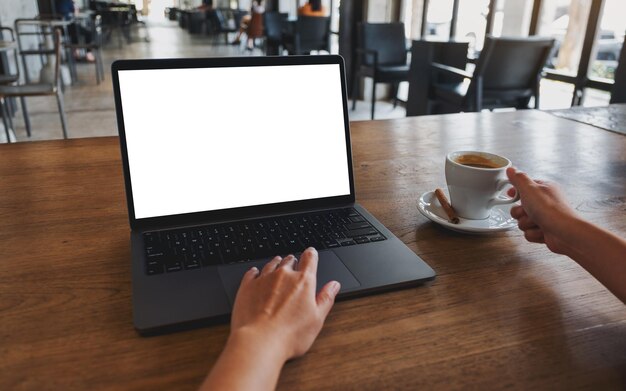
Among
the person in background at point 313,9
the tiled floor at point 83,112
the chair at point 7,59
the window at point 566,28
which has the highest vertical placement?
the person in background at point 313,9

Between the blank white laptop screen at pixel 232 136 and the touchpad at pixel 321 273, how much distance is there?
13 centimetres

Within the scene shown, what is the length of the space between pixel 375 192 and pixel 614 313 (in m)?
0.41

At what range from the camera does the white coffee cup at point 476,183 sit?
65cm

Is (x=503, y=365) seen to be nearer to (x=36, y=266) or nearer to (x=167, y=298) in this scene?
(x=167, y=298)

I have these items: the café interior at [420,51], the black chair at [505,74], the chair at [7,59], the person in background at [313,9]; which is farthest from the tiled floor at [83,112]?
the black chair at [505,74]

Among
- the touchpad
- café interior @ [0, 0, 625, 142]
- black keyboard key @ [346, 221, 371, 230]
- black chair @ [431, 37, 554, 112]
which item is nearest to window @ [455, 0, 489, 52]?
café interior @ [0, 0, 625, 142]

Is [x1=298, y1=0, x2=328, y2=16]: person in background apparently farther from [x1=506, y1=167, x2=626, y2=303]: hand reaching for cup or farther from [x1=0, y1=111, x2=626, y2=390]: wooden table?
[x1=506, y1=167, x2=626, y2=303]: hand reaching for cup

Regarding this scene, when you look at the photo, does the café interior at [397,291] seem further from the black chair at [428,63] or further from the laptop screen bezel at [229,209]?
the black chair at [428,63]

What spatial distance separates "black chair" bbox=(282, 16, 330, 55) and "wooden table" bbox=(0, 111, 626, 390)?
420cm

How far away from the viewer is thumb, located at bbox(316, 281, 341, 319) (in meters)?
0.46

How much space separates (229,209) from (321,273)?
186 millimetres

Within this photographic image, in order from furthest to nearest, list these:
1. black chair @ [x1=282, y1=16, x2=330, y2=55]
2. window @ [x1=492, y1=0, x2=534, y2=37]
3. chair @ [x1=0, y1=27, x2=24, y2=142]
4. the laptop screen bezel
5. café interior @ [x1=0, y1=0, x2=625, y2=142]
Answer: black chair @ [x1=282, y1=16, x2=330, y2=55]
window @ [x1=492, y1=0, x2=534, y2=37]
chair @ [x1=0, y1=27, x2=24, y2=142]
café interior @ [x1=0, y1=0, x2=625, y2=142]
the laptop screen bezel

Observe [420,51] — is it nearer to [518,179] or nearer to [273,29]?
[518,179]

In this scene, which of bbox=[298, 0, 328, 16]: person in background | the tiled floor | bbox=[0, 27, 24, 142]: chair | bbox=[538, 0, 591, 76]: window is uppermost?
bbox=[298, 0, 328, 16]: person in background
